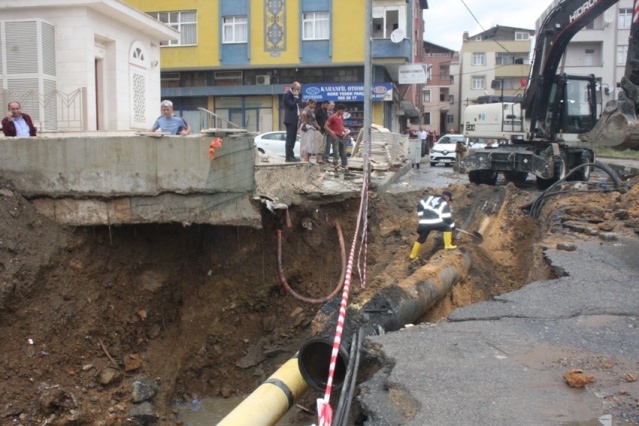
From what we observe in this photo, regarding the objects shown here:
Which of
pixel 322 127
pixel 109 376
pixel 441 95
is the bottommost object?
pixel 109 376

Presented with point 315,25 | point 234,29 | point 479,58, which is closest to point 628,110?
point 315,25

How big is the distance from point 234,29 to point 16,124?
21.5 metres

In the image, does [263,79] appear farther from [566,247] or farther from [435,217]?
[566,247]

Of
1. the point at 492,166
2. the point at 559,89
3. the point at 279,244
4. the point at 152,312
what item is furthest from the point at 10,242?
the point at 559,89

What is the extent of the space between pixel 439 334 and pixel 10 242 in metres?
5.58

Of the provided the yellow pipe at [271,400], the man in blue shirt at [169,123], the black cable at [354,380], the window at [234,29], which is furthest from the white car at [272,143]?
the black cable at [354,380]

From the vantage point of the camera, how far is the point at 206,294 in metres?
9.35

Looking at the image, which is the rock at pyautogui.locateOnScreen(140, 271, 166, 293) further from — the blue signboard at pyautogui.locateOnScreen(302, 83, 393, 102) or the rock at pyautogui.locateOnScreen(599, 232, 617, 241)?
the blue signboard at pyautogui.locateOnScreen(302, 83, 393, 102)

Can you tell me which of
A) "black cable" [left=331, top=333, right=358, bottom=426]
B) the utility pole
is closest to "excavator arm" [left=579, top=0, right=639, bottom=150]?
the utility pole

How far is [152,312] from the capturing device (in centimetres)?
878

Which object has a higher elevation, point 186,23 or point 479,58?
point 479,58

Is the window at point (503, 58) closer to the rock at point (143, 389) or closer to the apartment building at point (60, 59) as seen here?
the apartment building at point (60, 59)

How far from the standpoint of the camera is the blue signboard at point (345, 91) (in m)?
28.2

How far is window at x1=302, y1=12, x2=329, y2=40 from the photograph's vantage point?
2855cm
